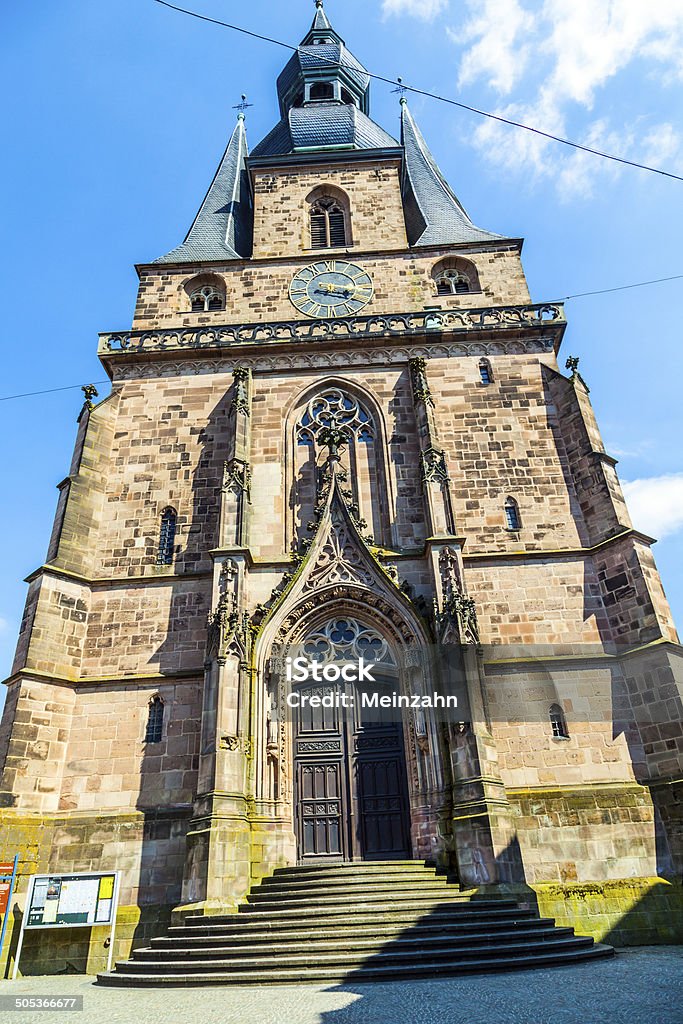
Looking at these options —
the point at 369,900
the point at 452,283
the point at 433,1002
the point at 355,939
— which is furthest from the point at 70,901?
Result: the point at 452,283

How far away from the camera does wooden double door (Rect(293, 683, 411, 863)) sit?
10461 mm

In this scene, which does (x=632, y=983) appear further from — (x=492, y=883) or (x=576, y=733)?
(x=576, y=733)

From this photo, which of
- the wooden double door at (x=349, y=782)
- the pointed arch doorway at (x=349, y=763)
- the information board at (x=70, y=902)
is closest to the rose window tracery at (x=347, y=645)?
the pointed arch doorway at (x=349, y=763)

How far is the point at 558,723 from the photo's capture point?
10.9 meters

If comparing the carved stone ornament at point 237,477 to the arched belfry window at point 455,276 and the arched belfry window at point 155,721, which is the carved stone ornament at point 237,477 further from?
the arched belfry window at point 455,276

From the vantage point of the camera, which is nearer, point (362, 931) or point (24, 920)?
point (362, 931)

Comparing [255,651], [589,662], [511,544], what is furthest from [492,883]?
[511,544]

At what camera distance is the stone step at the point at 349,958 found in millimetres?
6816

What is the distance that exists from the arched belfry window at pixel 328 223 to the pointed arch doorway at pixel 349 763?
1195cm

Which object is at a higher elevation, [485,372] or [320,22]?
[320,22]

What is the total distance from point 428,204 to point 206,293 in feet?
27.1

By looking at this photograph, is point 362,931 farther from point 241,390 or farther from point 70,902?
point 241,390

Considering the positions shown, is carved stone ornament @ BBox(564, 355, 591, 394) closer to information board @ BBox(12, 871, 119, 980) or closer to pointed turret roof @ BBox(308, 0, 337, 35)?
information board @ BBox(12, 871, 119, 980)

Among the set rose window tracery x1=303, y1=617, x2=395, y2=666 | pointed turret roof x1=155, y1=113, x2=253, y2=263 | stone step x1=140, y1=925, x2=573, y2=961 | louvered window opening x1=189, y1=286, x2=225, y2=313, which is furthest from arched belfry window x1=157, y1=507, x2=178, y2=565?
pointed turret roof x1=155, y1=113, x2=253, y2=263
